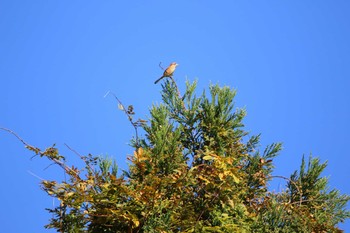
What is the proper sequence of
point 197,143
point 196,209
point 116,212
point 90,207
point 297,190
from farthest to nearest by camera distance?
1. point 297,190
2. point 197,143
3. point 196,209
4. point 90,207
5. point 116,212

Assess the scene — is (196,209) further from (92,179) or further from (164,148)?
(92,179)

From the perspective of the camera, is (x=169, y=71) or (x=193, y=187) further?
(x=169, y=71)

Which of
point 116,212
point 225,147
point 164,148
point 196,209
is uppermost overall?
Answer: point 225,147

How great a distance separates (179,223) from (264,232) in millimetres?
1444

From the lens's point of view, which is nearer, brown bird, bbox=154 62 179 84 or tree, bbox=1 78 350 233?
tree, bbox=1 78 350 233

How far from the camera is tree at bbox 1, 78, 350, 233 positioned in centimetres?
548

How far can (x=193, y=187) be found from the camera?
6.21 m

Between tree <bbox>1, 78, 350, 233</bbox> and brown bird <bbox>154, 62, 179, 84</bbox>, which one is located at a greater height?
brown bird <bbox>154, 62, 179, 84</bbox>

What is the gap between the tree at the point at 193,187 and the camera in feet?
18.0

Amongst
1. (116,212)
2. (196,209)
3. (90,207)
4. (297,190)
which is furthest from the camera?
(297,190)

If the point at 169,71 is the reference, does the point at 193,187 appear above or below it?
below

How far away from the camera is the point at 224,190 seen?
6020 mm

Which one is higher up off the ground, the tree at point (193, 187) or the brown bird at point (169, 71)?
the brown bird at point (169, 71)

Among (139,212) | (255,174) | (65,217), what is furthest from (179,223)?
(255,174)
